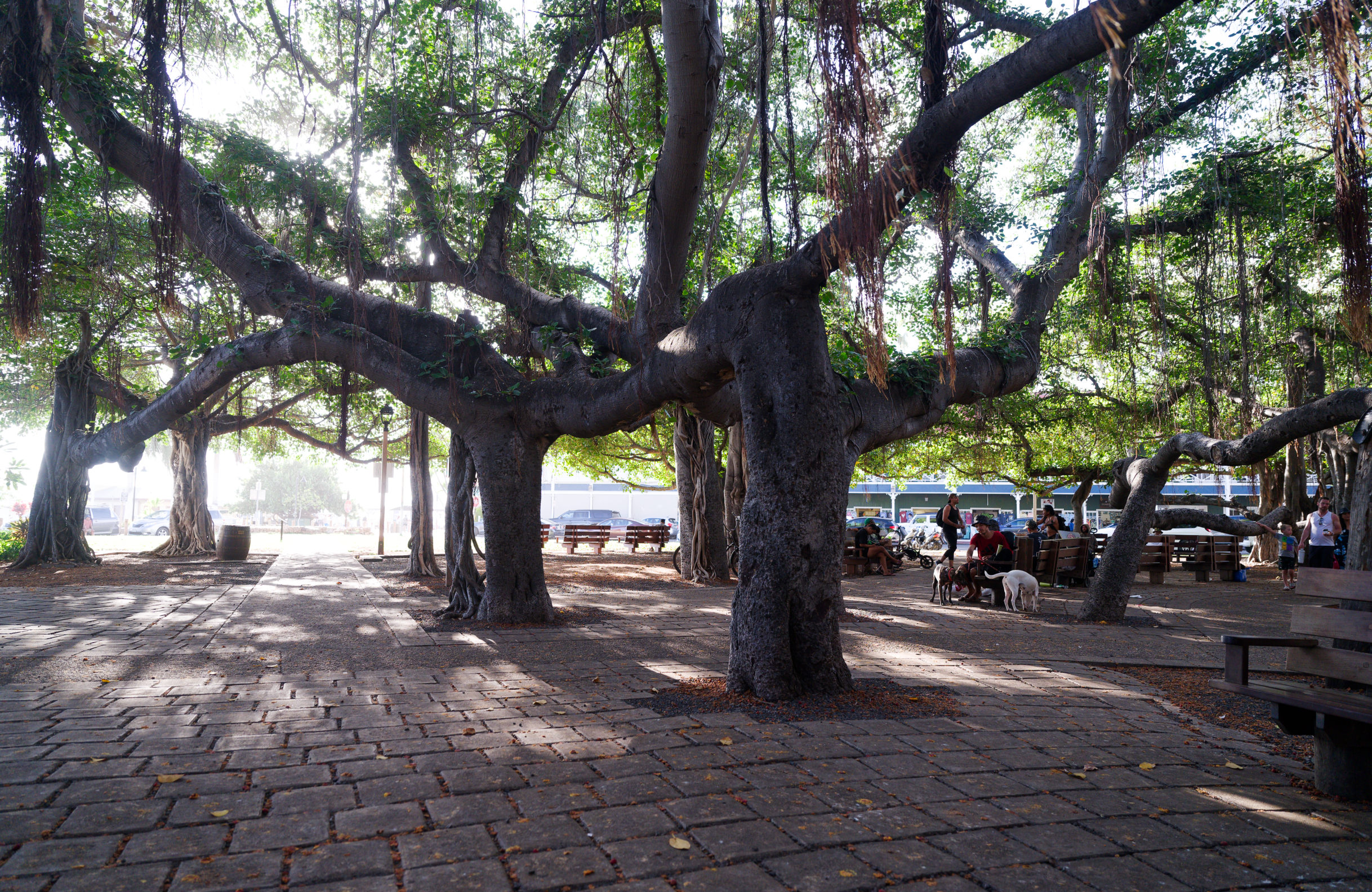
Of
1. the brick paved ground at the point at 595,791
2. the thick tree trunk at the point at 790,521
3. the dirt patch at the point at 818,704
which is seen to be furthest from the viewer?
the thick tree trunk at the point at 790,521

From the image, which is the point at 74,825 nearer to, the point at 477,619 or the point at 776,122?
the point at 776,122

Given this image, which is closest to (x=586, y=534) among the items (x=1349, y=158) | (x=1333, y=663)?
(x=1333, y=663)

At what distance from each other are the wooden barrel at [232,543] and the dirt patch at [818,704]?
1604 cm

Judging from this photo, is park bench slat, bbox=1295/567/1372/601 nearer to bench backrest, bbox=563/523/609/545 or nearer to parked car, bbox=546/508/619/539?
bench backrest, bbox=563/523/609/545

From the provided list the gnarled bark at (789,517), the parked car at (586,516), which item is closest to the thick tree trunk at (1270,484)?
the gnarled bark at (789,517)

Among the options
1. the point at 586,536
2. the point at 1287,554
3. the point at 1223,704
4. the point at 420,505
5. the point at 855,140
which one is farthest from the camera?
the point at 586,536

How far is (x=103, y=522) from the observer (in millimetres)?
40125

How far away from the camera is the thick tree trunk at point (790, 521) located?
5.17 meters

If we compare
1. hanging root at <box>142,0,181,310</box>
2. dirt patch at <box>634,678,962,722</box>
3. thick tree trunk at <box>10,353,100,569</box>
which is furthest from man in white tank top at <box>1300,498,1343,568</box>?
thick tree trunk at <box>10,353,100,569</box>

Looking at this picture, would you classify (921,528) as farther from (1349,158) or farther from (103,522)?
(103,522)

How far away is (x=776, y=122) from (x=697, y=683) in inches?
148

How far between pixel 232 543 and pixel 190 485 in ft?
11.0

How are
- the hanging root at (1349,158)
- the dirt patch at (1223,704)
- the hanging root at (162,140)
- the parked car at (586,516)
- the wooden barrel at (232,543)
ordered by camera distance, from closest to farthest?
1. the hanging root at (1349,158)
2. the hanging root at (162,140)
3. the dirt patch at (1223,704)
4. the wooden barrel at (232,543)
5. the parked car at (586,516)

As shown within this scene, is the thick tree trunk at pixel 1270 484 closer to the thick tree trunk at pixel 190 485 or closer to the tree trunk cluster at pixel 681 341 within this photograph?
the tree trunk cluster at pixel 681 341
